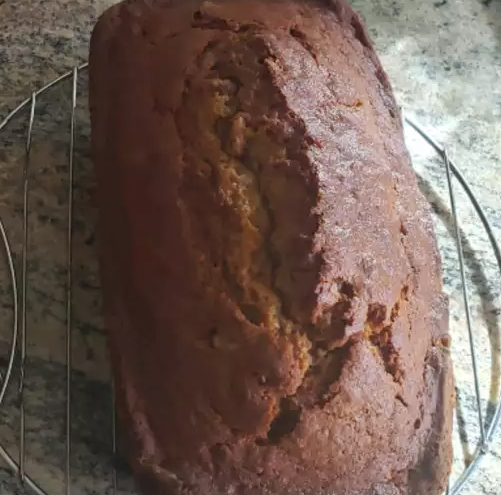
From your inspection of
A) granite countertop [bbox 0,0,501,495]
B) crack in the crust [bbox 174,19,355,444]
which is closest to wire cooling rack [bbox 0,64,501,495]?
granite countertop [bbox 0,0,501,495]

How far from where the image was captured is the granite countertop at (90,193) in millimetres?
1261

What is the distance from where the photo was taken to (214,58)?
1184 mm

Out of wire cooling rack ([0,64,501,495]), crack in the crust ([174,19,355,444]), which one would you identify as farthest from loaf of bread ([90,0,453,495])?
wire cooling rack ([0,64,501,495])

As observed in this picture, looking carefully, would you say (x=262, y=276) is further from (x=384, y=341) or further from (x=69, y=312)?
(x=69, y=312)

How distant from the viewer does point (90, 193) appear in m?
1.43

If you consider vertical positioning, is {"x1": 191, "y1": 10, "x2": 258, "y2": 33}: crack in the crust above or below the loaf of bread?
above

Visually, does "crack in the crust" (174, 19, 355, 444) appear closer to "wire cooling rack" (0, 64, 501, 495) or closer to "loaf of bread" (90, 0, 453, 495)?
"loaf of bread" (90, 0, 453, 495)

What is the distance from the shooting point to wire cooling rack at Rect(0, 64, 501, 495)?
1232 millimetres

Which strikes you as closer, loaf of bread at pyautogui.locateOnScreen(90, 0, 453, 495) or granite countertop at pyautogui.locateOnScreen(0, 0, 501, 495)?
loaf of bread at pyautogui.locateOnScreen(90, 0, 453, 495)

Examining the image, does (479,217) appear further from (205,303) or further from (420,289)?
(205,303)

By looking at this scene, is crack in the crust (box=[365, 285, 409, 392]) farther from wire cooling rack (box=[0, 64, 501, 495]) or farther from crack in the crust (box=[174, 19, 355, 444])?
wire cooling rack (box=[0, 64, 501, 495])

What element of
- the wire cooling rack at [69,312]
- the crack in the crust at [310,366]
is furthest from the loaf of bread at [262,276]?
the wire cooling rack at [69,312]

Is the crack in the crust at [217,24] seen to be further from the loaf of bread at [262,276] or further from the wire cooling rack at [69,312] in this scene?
the wire cooling rack at [69,312]

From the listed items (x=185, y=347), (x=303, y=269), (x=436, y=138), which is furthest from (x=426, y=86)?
(x=185, y=347)
